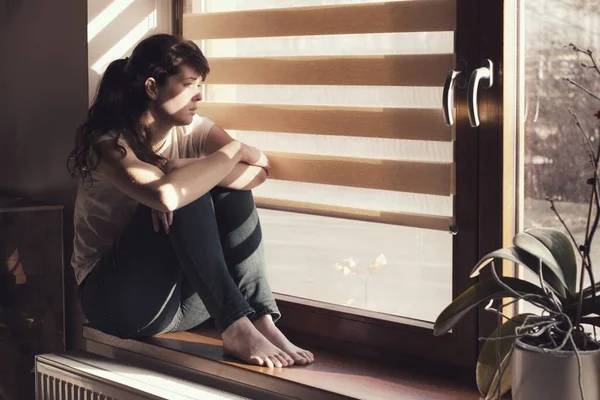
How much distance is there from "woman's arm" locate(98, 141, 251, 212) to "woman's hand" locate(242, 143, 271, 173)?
0.03 m

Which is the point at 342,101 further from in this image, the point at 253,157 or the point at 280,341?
the point at 280,341

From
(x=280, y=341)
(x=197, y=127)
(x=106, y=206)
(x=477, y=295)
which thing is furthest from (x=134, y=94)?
(x=477, y=295)

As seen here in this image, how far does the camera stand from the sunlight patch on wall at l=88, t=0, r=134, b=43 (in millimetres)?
Result: 2654

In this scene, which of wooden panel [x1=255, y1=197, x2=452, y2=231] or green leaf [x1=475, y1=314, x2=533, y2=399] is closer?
green leaf [x1=475, y1=314, x2=533, y2=399]

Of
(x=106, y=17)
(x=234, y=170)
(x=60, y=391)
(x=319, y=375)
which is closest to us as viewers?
(x=319, y=375)

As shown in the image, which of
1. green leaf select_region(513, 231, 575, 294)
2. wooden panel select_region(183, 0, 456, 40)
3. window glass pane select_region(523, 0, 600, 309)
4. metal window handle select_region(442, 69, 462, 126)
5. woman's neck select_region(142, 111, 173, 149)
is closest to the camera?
green leaf select_region(513, 231, 575, 294)

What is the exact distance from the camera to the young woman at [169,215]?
221 centimetres

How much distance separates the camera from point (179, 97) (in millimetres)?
2332

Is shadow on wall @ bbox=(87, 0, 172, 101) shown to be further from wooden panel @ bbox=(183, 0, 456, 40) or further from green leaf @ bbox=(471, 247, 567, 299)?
green leaf @ bbox=(471, 247, 567, 299)

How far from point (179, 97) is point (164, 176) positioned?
0.78 ft

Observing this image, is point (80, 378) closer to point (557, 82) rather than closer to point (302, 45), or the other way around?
point (302, 45)

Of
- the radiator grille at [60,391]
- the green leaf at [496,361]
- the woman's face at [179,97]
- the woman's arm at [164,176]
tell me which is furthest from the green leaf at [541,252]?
the radiator grille at [60,391]

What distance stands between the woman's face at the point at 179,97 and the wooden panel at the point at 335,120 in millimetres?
190

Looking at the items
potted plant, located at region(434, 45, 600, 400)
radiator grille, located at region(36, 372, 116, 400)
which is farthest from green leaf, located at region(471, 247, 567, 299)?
radiator grille, located at region(36, 372, 116, 400)
